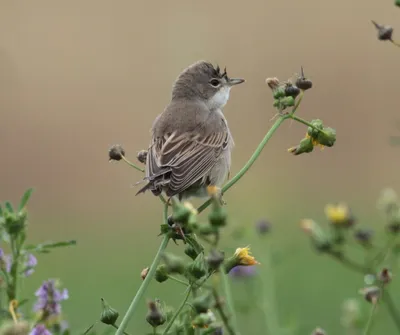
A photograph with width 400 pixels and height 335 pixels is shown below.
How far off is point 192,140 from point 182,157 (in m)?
0.34

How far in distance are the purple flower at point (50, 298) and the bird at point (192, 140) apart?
1.52 meters

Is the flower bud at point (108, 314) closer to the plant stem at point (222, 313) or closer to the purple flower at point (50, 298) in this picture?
the purple flower at point (50, 298)

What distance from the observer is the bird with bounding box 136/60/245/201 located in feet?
15.5

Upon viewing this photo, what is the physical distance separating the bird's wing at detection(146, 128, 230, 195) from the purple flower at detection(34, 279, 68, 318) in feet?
5.28

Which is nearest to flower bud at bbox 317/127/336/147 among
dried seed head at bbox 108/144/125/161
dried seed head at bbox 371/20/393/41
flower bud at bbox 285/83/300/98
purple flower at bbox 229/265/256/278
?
flower bud at bbox 285/83/300/98

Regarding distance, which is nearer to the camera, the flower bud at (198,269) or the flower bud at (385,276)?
the flower bud at (385,276)

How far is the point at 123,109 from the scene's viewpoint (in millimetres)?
19000

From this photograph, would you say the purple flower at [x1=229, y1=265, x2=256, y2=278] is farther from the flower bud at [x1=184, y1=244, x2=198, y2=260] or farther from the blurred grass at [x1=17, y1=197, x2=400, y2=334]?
the flower bud at [x1=184, y1=244, x2=198, y2=260]

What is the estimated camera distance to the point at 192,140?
5348mm

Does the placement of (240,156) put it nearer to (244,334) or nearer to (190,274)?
(244,334)

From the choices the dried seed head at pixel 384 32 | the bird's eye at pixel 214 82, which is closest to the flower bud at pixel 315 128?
the dried seed head at pixel 384 32

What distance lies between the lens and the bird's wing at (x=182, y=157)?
4605 millimetres

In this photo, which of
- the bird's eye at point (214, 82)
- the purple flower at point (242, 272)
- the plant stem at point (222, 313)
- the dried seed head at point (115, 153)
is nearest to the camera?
the plant stem at point (222, 313)

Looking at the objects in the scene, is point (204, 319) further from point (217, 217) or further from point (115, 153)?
point (115, 153)
